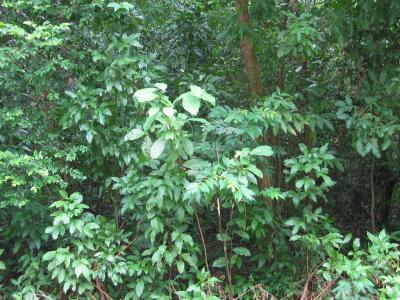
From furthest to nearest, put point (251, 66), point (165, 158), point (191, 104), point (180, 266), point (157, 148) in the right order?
point (251, 66), point (180, 266), point (165, 158), point (157, 148), point (191, 104)

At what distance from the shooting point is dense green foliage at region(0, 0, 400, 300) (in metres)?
3.37

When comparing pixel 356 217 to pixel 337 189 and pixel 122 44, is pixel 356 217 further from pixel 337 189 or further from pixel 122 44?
pixel 122 44

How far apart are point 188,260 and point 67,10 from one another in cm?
203

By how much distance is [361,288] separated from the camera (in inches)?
128

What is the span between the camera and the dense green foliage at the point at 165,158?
337 cm

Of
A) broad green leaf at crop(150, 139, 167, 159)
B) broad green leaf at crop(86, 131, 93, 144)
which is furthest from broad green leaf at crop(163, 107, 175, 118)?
broad green leaf at crop(86, 131, 93, 144)

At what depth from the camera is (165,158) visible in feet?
10.6

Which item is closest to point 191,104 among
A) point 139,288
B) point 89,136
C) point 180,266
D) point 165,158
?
point 165,158

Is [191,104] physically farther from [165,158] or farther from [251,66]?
[251,66]

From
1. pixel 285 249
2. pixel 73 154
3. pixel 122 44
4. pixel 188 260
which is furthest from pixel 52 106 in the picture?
pixel 285 249

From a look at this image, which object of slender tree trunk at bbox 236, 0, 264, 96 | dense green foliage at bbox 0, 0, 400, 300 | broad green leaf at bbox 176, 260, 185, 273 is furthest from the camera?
slender tree trunk at bbox 236, 0, 264, 96

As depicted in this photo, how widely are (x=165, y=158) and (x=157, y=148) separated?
0.37m

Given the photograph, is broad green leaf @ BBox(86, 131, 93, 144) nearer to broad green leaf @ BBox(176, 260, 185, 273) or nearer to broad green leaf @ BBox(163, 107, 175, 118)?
broad green leaf @ BBox(163, 107, 175, 118)

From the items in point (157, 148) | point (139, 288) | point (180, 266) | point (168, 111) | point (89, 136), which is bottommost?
point (139, 288)
